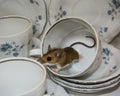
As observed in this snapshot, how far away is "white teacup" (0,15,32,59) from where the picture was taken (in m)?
0.51

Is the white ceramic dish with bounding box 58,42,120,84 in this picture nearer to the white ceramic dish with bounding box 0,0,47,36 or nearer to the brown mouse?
the brown mouse

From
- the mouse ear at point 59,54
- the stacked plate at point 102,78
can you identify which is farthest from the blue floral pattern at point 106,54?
the mouse ear at point 59,54

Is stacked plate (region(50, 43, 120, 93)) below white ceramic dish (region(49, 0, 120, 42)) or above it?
below

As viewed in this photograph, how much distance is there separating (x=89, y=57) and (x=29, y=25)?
140 mm

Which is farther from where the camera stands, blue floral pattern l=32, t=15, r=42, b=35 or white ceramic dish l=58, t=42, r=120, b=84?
blue floral pattern l=32, t=15, r=42, b=35

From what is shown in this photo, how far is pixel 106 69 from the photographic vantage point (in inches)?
21.7

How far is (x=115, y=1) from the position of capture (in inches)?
22.7

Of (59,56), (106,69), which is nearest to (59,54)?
(59,56)

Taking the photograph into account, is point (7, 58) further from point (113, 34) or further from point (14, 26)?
point (113, 34)

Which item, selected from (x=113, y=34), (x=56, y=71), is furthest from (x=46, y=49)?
(x=113, y=34)

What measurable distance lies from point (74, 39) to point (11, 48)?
0.15 meters

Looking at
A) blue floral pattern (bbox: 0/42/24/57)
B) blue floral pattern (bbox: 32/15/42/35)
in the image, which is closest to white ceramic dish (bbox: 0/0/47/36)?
blue floral pattern (bbox: 32/15/42/35)

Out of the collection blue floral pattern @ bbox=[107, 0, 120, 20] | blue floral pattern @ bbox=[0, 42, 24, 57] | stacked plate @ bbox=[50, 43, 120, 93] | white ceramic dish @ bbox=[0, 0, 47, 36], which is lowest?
stacked plate @ bbox=[50, 43, 120, 93]

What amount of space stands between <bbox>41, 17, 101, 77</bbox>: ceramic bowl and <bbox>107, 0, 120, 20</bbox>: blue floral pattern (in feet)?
0.21
